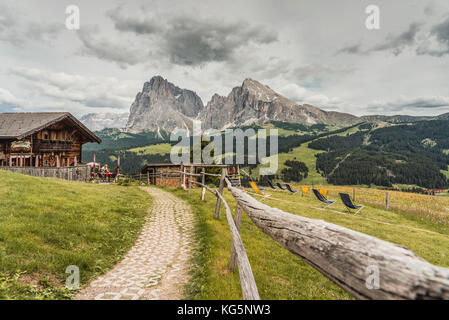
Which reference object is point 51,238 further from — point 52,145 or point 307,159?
point 307,159

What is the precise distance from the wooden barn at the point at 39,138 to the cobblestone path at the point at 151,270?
2219 cm

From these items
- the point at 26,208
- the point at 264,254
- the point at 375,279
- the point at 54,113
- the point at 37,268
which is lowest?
the point at 264,254

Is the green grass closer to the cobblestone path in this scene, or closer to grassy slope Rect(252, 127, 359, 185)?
the cobblestone path

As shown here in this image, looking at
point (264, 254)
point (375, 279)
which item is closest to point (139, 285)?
point (264, 254)

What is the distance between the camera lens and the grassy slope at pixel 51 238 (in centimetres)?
439

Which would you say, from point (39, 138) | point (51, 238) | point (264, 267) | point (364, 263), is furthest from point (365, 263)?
point (39, 138)

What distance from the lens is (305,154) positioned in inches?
7224

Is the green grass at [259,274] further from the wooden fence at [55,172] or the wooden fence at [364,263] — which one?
the wooden fence at [55,172]

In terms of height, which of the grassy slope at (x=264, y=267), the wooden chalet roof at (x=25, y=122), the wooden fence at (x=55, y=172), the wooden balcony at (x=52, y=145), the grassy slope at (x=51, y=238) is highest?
the wooden chalet roof at (x=25, y=122)

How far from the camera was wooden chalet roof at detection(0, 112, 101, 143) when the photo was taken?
875 inches

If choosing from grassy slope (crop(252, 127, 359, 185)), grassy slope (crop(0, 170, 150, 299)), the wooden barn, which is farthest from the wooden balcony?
grassy slope (crop(252, 127, 359, 185))

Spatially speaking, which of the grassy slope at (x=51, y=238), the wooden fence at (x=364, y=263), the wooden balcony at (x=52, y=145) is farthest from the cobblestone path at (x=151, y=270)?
the wooden balcony at (x=52, y=145)

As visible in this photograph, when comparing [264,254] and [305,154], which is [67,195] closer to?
[264,254]
